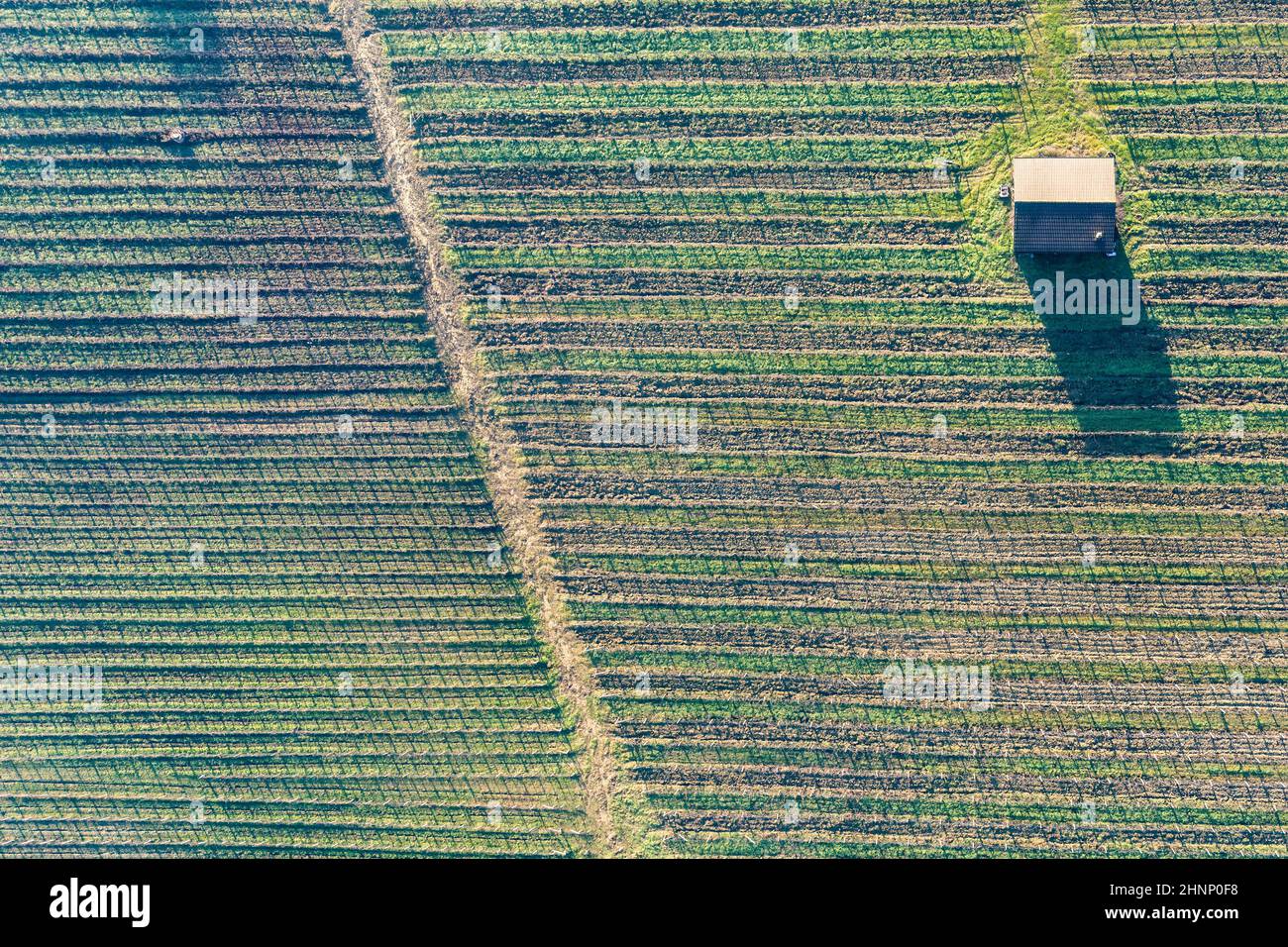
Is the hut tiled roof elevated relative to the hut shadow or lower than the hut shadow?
elevated

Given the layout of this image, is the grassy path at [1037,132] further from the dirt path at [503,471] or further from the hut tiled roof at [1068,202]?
the dirt path at [503,471]

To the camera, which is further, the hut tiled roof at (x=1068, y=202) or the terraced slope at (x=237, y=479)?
the terraced slope at (x=237, y=479)

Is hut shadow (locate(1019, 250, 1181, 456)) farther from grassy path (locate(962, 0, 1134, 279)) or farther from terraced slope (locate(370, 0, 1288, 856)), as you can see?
grassy path (locate(962, 0, 1134, 279))

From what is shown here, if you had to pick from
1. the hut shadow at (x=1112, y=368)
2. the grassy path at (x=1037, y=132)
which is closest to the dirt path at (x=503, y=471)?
the grassy path at (x=1037, y=132)

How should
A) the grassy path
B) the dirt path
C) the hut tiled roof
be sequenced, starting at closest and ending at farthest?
the hut tiled roof
the grassy path
the dirt path

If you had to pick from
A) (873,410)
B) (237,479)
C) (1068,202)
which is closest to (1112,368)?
(1068,202)

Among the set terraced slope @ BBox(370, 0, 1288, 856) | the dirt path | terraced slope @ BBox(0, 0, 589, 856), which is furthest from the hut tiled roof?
terraced slope @ BBox(0, 0, 589, 856)

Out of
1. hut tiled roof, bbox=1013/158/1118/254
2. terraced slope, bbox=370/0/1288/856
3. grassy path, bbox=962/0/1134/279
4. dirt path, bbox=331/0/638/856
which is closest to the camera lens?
hut tiled roof, bbox=1013/158/1118/254
